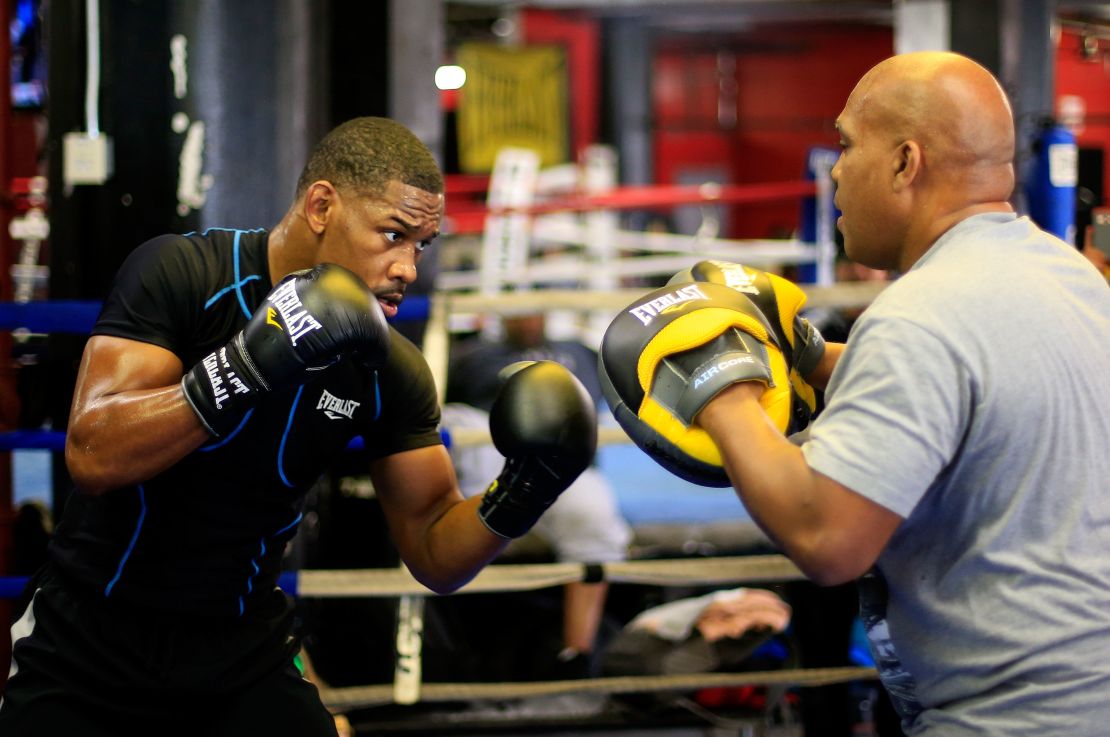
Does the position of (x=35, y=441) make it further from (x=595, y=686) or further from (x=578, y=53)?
(x=578, y=53)

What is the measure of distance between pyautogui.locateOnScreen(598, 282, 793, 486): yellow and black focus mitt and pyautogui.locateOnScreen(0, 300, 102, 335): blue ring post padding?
126cm

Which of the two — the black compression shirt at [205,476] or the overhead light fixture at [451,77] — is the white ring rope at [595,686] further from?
the overhead light fixture at [451,77]

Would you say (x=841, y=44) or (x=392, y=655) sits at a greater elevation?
(x=841, y=44)

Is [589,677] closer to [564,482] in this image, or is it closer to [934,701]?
[564,482]

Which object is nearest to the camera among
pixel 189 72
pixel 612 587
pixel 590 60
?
pixel 189 72

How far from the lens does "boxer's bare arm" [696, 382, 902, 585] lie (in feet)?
3.91

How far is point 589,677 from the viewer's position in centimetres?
315

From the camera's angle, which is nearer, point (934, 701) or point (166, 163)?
point (934, 701)

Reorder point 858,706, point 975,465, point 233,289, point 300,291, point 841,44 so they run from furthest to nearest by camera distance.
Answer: point 841,44 < point 858,706 < point 233,289 < point 300,291 < point 975,465

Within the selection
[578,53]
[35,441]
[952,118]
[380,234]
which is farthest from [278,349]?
[578,53]

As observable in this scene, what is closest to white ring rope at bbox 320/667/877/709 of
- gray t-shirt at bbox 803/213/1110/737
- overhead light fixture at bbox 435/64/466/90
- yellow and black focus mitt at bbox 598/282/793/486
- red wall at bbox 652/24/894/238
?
yellow and black focus mitt at bbox 598/282/793/486

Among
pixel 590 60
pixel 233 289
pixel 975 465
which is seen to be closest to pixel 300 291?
pixel 233 289

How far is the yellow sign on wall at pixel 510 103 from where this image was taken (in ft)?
33.0

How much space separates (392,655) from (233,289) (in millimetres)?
1494
